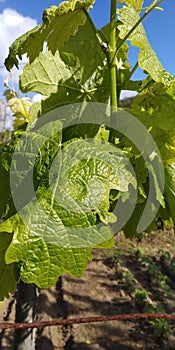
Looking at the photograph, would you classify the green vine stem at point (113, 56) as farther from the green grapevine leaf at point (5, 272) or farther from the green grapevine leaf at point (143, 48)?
the green grapevine leaf at point (5, 272)

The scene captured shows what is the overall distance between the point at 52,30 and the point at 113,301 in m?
4.73

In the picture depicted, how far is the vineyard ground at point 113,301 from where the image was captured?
452cm

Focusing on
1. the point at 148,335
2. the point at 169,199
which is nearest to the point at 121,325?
the point at 148,335

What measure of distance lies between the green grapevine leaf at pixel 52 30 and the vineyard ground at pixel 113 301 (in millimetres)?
3819

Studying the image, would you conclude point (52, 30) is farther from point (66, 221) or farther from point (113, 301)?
point (113, 301)

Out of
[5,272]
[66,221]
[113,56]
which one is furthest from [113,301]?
[66,221]

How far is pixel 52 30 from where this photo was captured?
1057 mm

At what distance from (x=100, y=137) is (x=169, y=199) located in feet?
0.82

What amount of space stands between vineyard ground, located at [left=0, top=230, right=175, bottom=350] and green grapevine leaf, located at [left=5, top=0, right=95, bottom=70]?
3.82 meters

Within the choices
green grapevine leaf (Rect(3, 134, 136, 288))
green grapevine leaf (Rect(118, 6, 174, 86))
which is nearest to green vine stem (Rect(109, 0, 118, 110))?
green grapevine leaf (Rect(118, 6, 174, 86))

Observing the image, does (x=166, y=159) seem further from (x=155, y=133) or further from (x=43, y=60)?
(x=43, y=60)

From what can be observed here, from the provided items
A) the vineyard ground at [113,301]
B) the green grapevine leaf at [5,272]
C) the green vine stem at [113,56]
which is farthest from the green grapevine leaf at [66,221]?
the vineyard ground at [113,301]

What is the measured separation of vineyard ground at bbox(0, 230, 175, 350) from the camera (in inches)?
178

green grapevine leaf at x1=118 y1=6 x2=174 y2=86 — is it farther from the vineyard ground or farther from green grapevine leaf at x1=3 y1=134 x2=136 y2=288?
the vineyard ground
